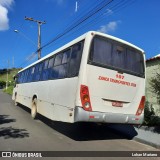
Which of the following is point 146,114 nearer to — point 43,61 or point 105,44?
point 105,44

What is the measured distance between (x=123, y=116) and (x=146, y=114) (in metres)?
3.00

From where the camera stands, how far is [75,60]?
28.5ft

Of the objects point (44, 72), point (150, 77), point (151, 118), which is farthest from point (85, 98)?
point (150, 77)

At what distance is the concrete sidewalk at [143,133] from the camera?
887cm

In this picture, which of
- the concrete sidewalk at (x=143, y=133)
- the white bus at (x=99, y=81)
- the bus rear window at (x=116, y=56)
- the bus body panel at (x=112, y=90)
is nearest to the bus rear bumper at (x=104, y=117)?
the white bus at (x=99, y=81)

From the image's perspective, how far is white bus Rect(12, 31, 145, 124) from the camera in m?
8.12

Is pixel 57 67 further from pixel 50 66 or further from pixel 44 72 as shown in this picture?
pixel 44 72

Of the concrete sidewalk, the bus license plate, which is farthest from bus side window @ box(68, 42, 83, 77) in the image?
the concrete sidewalk

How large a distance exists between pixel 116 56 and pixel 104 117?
2073mm

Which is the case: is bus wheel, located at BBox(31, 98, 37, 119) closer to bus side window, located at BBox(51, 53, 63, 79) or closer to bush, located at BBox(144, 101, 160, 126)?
bus side window, located at BBox(51, 53, 63, 79)

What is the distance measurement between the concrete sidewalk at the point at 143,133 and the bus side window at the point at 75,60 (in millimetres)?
3343

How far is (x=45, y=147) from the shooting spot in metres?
7.62

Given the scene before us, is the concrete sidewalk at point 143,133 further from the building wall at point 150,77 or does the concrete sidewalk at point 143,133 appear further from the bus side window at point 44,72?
the bus side window at point 44,72

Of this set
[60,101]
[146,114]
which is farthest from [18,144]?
[146,114]
